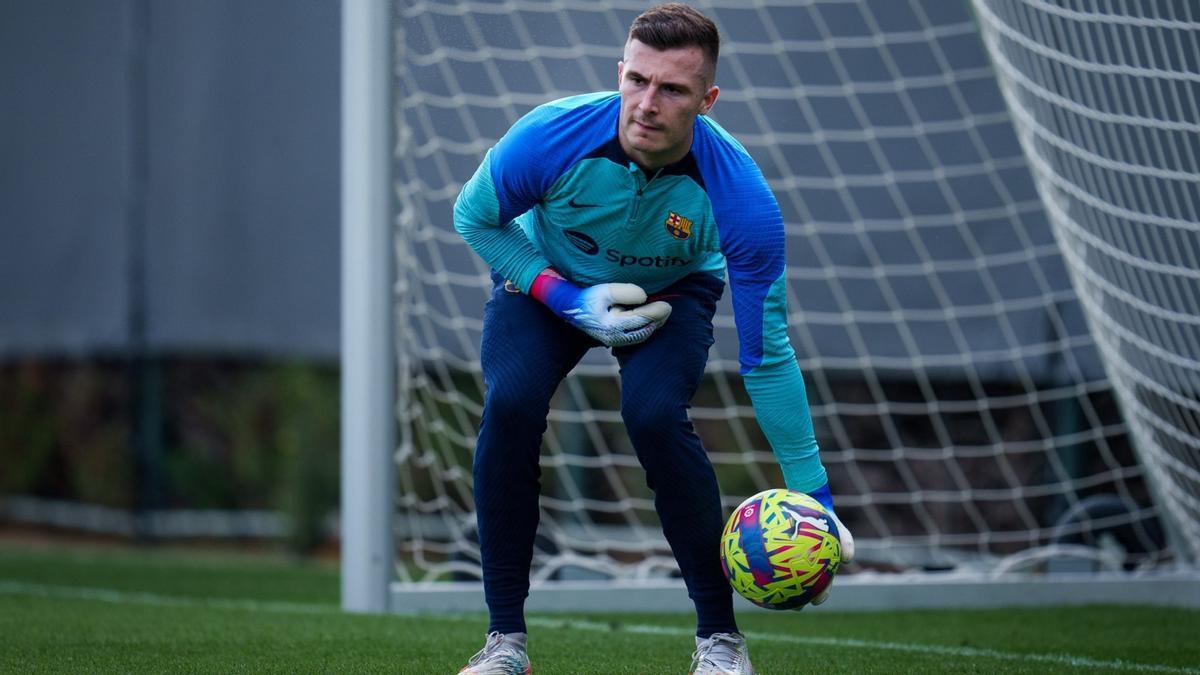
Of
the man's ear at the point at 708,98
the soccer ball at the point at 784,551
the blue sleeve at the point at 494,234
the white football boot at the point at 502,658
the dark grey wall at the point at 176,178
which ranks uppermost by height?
the man's ear at the point at 708,98

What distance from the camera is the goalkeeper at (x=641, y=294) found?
3.12 m

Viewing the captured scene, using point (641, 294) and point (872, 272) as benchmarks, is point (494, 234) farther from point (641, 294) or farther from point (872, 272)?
point (872, 272)

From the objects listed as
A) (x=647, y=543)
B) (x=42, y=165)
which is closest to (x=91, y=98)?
(x=42, y=165)

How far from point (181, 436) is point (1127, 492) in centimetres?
651

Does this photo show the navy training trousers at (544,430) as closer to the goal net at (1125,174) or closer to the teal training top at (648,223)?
the teal training top at (648,223)

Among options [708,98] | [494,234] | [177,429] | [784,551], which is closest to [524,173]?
[494,234]

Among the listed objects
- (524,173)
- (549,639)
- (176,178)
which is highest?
(524,173)

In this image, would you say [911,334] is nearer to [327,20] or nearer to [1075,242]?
[1075,242]

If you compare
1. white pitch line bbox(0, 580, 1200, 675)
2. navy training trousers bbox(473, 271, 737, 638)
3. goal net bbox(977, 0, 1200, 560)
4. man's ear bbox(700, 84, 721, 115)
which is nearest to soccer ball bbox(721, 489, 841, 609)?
navy training trousers bbox(473, 271, 737, 638)

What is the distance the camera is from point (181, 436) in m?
10.2

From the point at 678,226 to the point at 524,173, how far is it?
1.20 feet

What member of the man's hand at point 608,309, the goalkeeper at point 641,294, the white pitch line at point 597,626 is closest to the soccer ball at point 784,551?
the goalkeeper at point 641,294

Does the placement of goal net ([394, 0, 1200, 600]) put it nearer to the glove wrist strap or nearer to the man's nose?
the glove wrist strap

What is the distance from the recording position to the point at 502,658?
327cm
